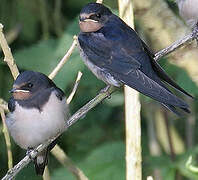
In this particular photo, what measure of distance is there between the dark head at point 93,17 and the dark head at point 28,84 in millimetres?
248

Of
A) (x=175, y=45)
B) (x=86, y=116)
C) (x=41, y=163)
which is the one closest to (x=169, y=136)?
(x=86, y=116)

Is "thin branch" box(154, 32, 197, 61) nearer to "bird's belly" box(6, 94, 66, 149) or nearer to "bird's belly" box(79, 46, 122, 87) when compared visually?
"bird's belly" box(79, 46, 122, 87)

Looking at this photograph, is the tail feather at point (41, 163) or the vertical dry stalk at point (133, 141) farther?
the tail feather at point (41, 163)

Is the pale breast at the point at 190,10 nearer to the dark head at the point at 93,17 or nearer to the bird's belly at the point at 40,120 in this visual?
the dark head at the point at 93,17

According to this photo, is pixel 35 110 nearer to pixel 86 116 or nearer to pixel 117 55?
pixel 117 55

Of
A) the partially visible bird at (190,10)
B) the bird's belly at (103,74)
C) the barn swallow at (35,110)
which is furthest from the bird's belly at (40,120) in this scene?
the partially visible bird at (190,10)

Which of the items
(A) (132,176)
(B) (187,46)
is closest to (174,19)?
(B) (187,46)

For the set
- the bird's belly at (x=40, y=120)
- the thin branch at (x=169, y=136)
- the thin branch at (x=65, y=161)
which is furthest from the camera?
the thin branch at (x=169, y=136)

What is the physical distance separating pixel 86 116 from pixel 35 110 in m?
1.19

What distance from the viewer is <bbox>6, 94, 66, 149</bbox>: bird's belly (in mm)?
3047

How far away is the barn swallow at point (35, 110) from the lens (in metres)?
3.05

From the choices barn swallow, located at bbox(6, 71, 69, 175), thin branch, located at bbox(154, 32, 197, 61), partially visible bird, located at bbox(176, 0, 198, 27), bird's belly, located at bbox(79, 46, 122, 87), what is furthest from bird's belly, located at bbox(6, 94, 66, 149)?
partially visible bird, located at bbox(176, 0, 198, 27)

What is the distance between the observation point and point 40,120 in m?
3.05

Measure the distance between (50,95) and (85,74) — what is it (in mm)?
498
